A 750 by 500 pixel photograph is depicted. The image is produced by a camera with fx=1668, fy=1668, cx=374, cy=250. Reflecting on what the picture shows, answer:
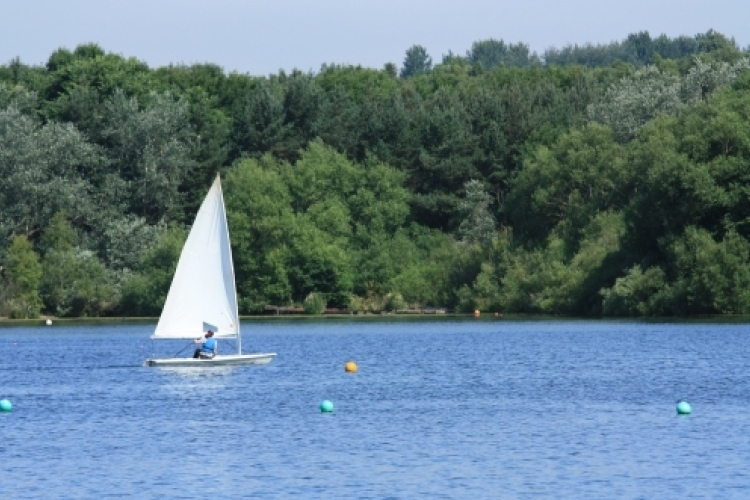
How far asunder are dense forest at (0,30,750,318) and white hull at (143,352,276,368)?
37786mm

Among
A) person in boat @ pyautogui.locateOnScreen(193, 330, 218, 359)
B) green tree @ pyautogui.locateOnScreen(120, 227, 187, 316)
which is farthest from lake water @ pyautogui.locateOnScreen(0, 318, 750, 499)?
green tree @ pyautogui.locateOnScreen(120, 227, 187, 316)

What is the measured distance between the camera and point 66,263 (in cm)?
11506

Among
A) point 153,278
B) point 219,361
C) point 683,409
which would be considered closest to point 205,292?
point 219,361

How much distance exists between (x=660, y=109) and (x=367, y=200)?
2374cm

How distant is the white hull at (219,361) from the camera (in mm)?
62562

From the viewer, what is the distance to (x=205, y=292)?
212 ft

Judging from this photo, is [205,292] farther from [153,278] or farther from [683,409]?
[153,278]

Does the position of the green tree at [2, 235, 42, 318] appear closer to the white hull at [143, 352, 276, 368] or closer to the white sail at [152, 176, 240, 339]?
the white sail at [152, 176, 240, 339]

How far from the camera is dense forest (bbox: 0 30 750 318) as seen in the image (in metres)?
108

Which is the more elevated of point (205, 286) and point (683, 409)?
point (205, 286)

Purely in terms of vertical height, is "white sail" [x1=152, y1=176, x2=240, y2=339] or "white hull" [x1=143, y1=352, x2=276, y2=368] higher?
"white sail" [x1=152, y1=176, x2=240, y2=339]

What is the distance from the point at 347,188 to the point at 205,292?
6323 centimetres

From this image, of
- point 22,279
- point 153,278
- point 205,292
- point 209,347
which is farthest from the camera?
point 153,278

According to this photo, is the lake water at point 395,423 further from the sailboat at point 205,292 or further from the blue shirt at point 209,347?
the sailboat at point 205,292
